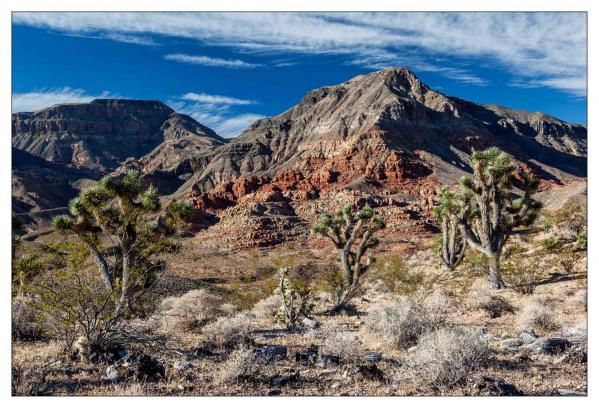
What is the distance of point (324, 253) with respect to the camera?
65.7m

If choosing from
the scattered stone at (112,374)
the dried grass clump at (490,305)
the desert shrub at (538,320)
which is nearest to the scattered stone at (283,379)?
the scattered stone at (112,374)

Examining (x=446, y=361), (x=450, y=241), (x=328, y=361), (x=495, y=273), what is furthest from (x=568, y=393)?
(x=450, y=241)

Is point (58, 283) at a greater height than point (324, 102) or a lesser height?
lesser

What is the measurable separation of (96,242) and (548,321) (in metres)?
11.2

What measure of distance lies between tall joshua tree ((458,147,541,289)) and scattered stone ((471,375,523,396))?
39.8 feet

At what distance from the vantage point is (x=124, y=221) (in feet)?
35.9

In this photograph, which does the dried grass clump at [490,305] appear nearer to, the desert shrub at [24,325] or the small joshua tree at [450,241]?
the small joshua tree at [450,241]

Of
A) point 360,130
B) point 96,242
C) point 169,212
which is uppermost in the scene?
point 360,130

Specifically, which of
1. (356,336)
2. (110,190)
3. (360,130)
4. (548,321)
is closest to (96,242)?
(110,190)

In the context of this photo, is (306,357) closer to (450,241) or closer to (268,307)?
(268,307)

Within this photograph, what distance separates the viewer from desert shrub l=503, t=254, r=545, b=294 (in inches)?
648

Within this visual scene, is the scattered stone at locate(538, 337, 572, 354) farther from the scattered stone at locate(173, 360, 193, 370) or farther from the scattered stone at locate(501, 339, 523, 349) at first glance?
the scattered stone at locate(173, 360, 193, 370)

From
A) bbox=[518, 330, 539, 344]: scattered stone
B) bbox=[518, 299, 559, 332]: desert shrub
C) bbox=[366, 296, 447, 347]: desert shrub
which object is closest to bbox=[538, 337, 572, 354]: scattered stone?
bbox=[518, 330, 539, 344]: scattered stone

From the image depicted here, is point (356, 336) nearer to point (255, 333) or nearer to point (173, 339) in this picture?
point (255, 333)
